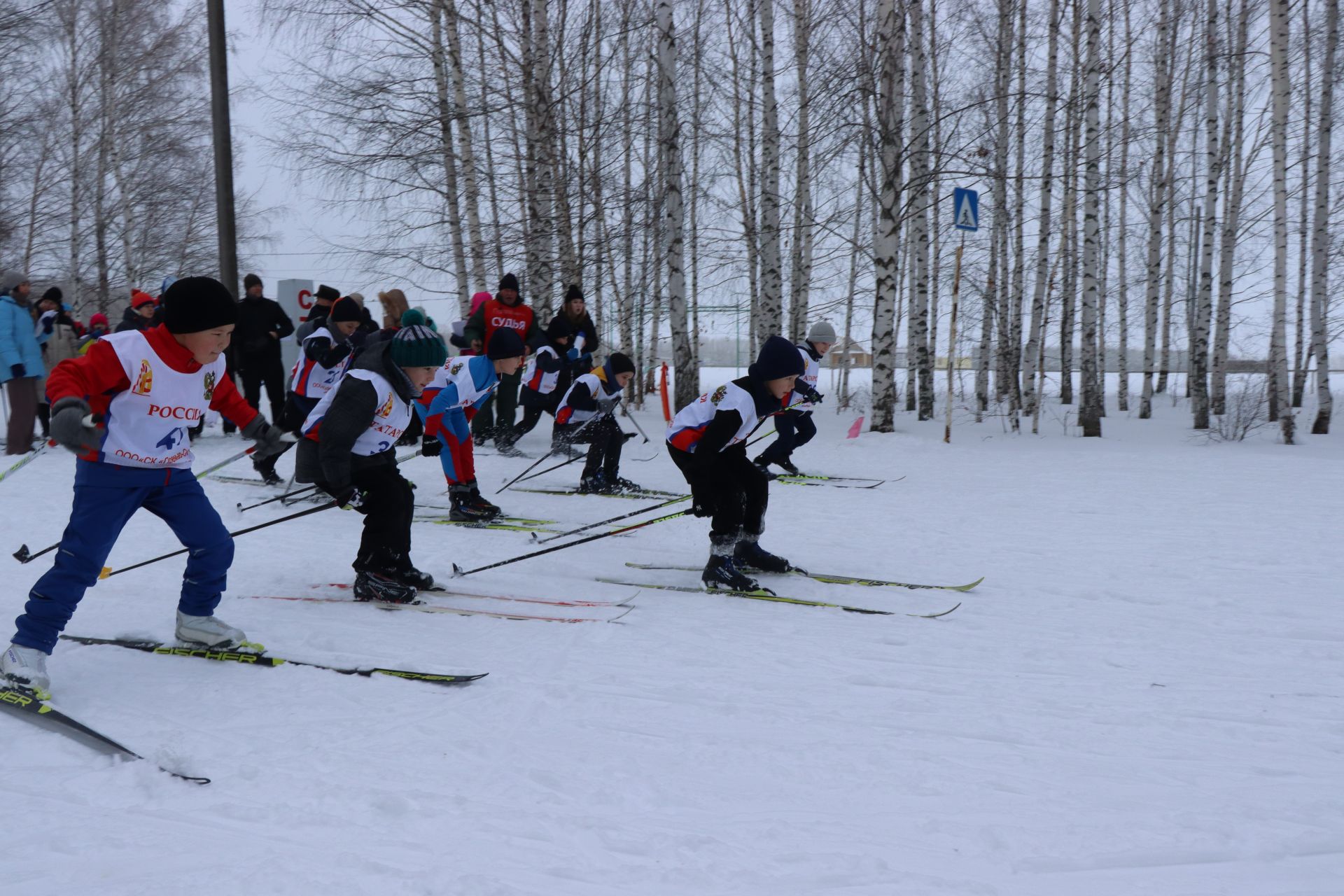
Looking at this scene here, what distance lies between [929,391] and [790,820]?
43.1 ft

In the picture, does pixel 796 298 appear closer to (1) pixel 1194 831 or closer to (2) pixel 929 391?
(2) pixel 929 391

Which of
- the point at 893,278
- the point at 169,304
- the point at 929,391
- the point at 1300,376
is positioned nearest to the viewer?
the point at 169,304

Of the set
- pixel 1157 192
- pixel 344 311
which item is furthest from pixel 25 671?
pixel 1157 192

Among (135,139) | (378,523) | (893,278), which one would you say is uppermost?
(135,139)

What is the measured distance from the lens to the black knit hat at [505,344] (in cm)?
664

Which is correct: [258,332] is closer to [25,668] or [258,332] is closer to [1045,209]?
[25,668]

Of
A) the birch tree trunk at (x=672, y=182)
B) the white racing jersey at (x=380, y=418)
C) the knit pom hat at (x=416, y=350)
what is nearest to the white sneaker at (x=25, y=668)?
the white racing jersey at (x=380, y=418)

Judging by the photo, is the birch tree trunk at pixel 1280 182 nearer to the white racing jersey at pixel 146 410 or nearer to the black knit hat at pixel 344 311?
the black knit hat at pixel 344 311

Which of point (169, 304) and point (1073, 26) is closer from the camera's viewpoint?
point (169, 304)

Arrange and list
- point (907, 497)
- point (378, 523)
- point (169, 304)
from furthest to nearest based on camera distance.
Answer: point (907, 497), point (378, 523), point (169, 304)

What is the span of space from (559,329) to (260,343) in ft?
9.88

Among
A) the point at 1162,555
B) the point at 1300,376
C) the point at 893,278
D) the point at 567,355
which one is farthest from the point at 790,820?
the point at 1300,376

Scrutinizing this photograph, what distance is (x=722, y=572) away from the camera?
4895mm

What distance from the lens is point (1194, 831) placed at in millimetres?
2332
